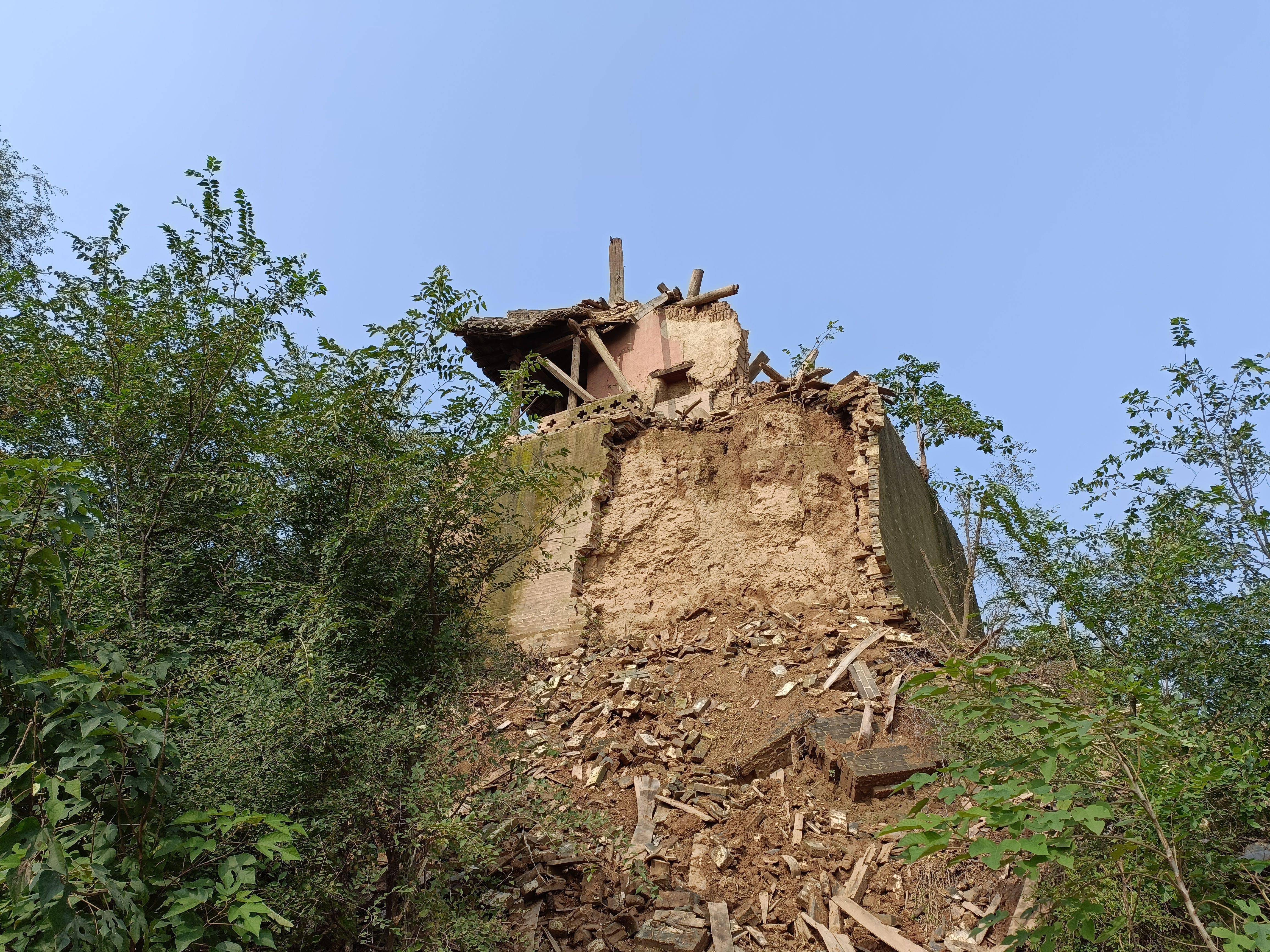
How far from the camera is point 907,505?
12.3 meters

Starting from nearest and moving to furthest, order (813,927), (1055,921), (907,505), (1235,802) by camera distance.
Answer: (1055,921) → (1235,802) → (813,927) → (907,505)

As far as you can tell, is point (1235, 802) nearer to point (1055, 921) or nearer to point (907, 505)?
point (1055, 921)

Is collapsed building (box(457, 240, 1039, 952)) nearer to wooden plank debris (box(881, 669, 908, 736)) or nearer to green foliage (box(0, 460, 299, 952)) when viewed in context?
wooden plank debris (box(881, 669, 908, 736))

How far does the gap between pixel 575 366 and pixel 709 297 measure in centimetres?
284

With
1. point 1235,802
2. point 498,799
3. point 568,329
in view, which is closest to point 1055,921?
point 1235,802

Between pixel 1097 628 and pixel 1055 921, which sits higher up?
pixel 1097 628

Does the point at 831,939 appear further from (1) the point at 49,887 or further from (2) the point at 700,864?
(1) the point at 49,887

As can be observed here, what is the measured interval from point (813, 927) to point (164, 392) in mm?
6698

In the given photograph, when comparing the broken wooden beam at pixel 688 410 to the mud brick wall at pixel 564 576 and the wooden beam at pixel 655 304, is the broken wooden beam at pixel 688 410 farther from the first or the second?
the wooden beam at pixel 655 304

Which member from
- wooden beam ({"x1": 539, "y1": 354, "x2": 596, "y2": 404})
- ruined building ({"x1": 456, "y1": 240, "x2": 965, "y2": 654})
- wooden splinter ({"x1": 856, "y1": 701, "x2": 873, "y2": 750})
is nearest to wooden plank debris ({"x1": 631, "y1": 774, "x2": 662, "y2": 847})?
wooden splinter ({"x1": 856, "y1": 701, "x2": 873, "y2": 750})

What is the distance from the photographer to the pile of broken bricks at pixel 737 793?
648 cm

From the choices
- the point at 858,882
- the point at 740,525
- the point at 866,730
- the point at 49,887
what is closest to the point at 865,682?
the point at 866,730

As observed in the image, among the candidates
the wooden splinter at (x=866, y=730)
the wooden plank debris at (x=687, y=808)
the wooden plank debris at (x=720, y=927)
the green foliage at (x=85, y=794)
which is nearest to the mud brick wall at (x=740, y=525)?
the wooden splinter at (x=866, y=730)

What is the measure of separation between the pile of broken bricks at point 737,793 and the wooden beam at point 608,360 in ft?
18.1
